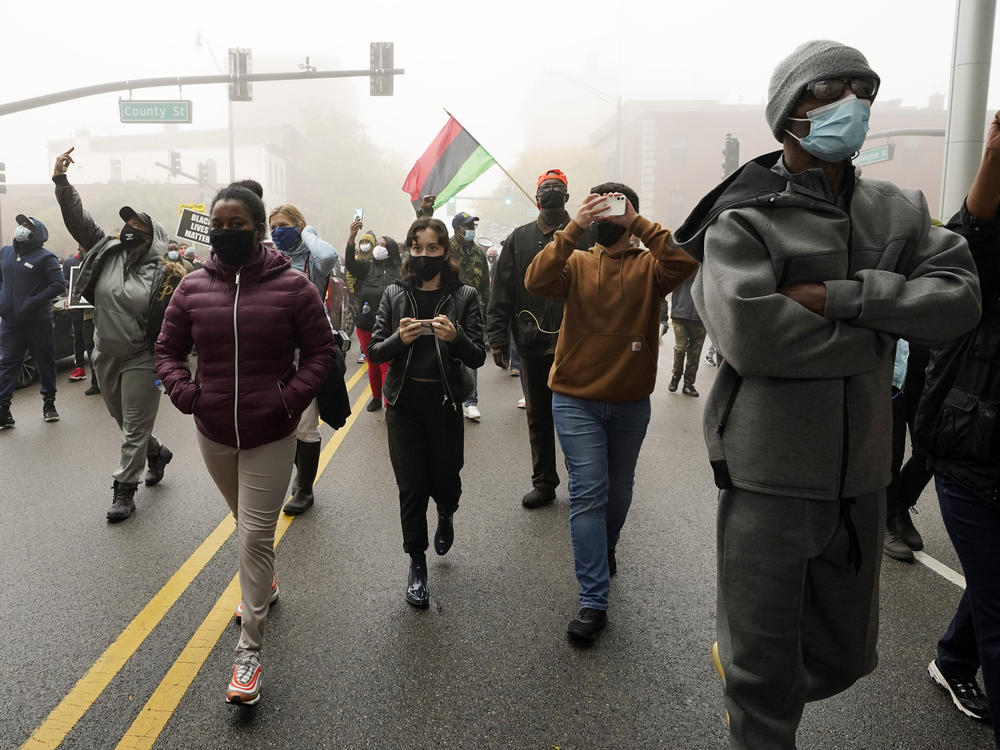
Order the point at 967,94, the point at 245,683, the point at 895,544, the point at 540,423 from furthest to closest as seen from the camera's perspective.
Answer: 1. the point at 967,94
2. the point at 540,423
3. the point at 895,544
4. the point at 245,683

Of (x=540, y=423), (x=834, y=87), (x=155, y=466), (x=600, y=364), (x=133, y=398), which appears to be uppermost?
(x=834, y=87)

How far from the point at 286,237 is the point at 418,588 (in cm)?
313

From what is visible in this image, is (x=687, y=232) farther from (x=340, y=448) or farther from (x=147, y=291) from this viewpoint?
(x=340, y=448)

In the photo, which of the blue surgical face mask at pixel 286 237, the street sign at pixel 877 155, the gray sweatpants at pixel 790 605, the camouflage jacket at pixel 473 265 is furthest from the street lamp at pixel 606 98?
the gray sweatpants at pixel 790 605

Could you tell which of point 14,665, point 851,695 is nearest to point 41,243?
point 14,665

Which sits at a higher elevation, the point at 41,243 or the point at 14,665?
the point at 41,243

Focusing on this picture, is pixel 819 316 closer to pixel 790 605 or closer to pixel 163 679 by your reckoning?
pixel 790 605

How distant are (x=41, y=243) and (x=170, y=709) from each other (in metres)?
7.56

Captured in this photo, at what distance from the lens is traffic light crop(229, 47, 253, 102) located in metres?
17.0

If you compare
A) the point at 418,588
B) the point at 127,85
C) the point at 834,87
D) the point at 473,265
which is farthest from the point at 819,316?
the point at 127,85

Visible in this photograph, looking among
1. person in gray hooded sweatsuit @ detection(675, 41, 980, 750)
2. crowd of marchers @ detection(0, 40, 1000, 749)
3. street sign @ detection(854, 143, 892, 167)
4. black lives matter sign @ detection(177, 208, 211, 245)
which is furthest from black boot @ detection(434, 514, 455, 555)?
street sign @ detection(854, 143, 892, 167)

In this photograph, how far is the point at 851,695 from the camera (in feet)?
9.97

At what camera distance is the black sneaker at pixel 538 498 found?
17.7ft

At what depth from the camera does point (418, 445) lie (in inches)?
151
